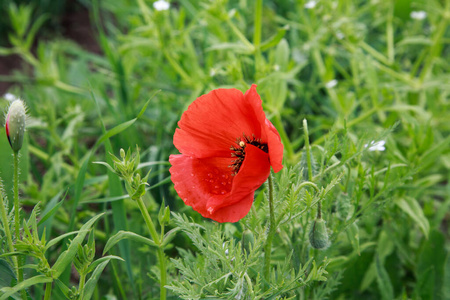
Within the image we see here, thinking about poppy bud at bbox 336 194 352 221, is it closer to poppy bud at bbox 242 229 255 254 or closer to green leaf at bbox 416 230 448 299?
poppy bud at bbox 242 229 255 254

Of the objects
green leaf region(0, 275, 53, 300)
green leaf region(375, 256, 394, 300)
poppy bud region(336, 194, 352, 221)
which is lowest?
green leaf region(375, 256, 394, 300)

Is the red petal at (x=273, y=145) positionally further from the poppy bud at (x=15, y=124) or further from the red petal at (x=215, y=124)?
the poppy bud at (x=15, y=124)

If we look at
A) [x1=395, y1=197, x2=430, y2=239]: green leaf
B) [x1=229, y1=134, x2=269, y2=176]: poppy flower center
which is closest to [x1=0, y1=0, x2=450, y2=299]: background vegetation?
[x1=395, y1=197, x2=430, y2=239]: green leaf

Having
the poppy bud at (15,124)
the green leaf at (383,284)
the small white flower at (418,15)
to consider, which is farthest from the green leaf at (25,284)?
the small white flower at (418,15)

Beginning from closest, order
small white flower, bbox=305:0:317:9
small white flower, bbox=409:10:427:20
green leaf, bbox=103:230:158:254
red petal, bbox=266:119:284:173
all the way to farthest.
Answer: red petal, bbox=266:119:284:173 → green leaf, bbox=103:230:158:254 → small white flower, bbox=305:0:317:9 → small white flower, bbox=409:10:427:20

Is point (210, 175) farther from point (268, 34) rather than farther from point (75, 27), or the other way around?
point (75, 27)
